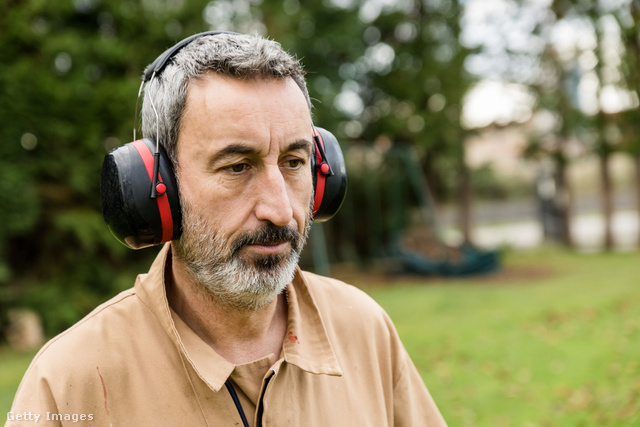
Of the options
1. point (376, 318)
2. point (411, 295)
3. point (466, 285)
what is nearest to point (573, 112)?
point (466, 285)

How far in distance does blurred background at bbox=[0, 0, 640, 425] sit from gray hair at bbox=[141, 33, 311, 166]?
24.6ft

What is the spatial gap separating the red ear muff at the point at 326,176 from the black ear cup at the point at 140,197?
1.64ft

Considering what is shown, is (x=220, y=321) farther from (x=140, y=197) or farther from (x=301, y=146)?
(x=301, y=146)

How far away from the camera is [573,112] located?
55.5ft

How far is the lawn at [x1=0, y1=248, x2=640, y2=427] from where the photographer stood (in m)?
5.63

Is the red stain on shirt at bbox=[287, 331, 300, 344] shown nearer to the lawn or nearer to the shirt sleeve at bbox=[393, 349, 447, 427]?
the shirt sleeve at bbox=[393, 349, 447, 427]

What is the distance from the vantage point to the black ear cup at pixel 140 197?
1.72 meters

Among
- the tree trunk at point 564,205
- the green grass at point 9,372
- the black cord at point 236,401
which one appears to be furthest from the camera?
the tree trunk at point 564,205

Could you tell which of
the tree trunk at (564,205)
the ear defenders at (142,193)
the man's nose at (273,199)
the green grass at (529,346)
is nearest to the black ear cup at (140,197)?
the ear defenders at (142,193)

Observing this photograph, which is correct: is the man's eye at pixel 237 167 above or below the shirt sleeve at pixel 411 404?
above

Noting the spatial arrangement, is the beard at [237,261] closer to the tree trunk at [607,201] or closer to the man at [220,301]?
the man at [220,301]

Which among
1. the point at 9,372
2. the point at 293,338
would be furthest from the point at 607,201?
the point at 293,338

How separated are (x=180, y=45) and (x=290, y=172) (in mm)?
501

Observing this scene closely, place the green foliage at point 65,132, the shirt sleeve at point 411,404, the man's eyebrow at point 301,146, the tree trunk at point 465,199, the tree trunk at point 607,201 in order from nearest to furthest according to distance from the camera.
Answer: the man's eyebrow at point 301,146, the shirt sleeve at point 411,404, the green foliage at point 65,132, the tree trunk at point 607,201, the tree trunk at point 465,199
